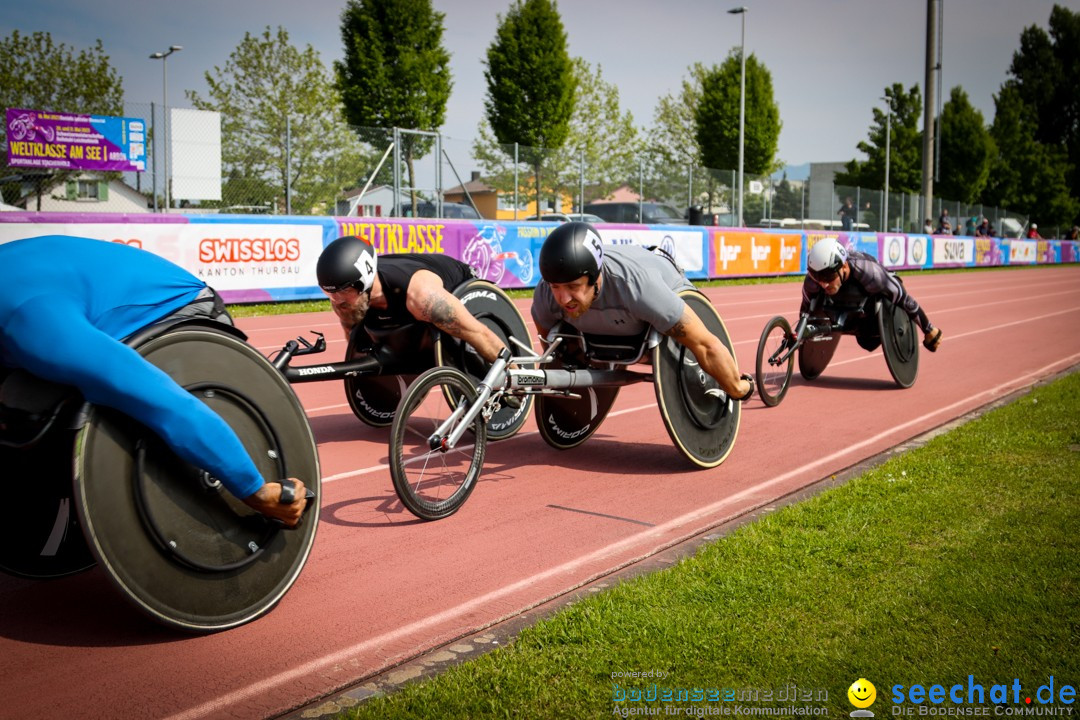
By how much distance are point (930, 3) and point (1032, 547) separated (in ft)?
134

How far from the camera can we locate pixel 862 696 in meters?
3.41

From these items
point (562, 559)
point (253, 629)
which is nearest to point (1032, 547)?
point (562, 559)

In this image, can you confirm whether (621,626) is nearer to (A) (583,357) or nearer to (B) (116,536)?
(B) (116,536)

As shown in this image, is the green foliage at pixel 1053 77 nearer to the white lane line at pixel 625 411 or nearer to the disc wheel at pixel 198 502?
the white lane line at pixel 625 411

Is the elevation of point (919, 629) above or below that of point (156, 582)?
below

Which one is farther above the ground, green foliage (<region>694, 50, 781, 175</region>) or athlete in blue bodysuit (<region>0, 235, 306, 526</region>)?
green foliage (<region>694, 50, 781, 175</region>)

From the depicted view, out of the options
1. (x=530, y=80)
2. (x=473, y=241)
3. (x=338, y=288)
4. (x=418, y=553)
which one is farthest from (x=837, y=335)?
(x=530, y=80)

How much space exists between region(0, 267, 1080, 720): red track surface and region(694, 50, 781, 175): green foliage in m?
47.8

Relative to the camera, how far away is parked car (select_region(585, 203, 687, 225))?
30406mm

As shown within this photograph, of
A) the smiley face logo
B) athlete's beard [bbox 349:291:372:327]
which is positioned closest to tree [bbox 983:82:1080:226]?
athlete's beard [bbox 349:291:372:327]

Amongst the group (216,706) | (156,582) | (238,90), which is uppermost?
(238,90)

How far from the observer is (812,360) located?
11.0m

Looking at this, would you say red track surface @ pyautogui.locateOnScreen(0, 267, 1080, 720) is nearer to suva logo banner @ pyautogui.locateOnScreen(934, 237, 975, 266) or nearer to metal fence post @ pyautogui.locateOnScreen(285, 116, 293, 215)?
metal fence post @ pyautogui.locateOnScreen(285, 116, 293, 215)

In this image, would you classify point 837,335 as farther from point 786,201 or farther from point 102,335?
point 786,201
